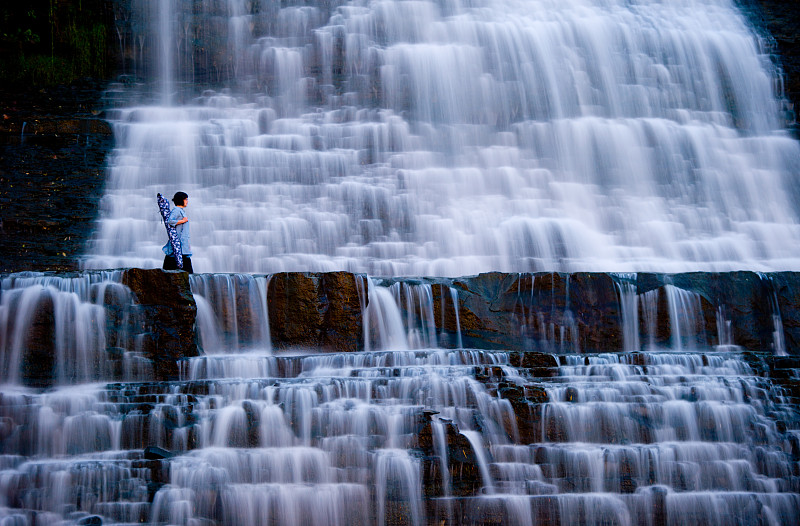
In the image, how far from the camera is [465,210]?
16016 mm

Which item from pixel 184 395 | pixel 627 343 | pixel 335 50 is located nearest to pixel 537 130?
pixel 335 50

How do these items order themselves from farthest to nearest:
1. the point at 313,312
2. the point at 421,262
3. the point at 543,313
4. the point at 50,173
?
the point at 50,173 → the point at 421,262 → the point at 543,313 → the point at 313,312

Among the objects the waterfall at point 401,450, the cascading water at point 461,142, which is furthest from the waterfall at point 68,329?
the cascading water at point 461,142

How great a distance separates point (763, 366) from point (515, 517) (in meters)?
4.04

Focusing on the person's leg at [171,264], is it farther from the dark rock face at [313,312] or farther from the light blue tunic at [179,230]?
the dark rock face at [313,312]

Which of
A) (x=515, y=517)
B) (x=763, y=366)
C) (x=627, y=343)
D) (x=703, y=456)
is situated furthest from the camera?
(x=627, y=343)

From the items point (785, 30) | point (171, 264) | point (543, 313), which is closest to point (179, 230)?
point (171, 264)

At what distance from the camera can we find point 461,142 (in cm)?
1778

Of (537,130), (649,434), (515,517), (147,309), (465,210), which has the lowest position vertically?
(515,517)

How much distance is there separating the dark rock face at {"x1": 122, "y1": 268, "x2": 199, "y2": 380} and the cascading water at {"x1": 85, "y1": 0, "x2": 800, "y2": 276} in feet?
10.8

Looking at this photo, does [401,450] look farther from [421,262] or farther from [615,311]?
[421,262]

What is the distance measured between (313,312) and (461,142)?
8094mm

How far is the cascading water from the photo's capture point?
49.3 ft

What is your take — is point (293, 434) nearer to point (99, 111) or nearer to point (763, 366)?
point (763, 366)
